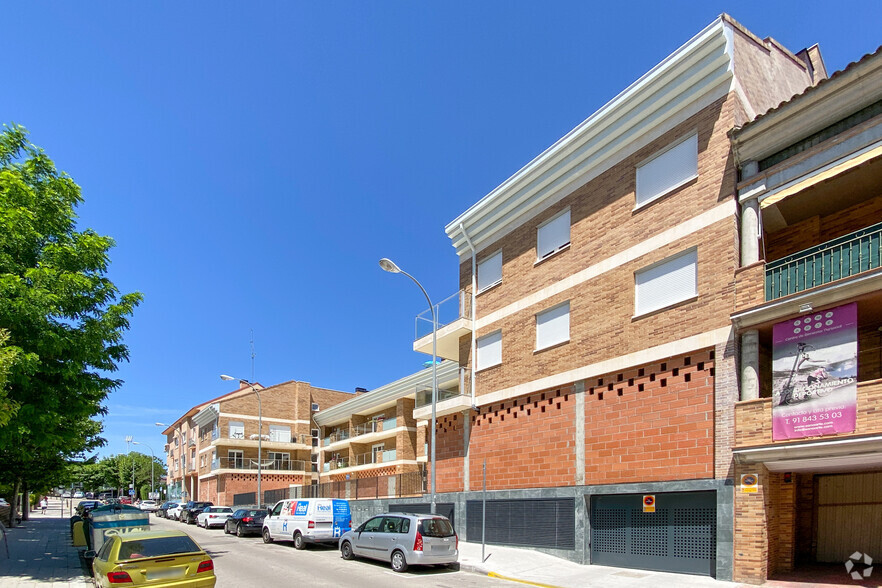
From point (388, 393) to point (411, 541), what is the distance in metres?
22.8

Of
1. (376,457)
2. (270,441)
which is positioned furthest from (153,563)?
(270,441)

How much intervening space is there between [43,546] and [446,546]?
15.0 meters

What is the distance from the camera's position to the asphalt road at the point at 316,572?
44.1 feet

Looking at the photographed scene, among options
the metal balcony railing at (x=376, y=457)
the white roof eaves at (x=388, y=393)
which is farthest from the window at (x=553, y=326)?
the metal balcony railing at (x=376, y=457)

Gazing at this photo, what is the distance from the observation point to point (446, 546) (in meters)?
15.4

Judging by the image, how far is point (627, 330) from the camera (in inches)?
643

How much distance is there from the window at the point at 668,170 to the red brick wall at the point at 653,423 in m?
4.60

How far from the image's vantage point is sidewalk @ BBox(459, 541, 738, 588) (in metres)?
13.3

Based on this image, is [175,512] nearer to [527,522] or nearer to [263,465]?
[263,465]

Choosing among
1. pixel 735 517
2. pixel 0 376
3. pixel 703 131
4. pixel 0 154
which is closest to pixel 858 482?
pixel 735 517

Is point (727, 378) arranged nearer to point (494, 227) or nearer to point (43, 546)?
point (494, 227)

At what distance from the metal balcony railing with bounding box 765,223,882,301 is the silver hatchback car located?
9.80m

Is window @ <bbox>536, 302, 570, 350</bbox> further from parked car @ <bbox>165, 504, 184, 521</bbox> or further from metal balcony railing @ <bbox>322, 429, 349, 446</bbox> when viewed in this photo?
parked car @ <bbox>165, 504, 184, 521</bbox>

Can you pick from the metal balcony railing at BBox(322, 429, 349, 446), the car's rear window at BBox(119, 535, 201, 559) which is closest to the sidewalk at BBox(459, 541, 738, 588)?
the car's rear window at BBox(119, 535, 201, 559)
